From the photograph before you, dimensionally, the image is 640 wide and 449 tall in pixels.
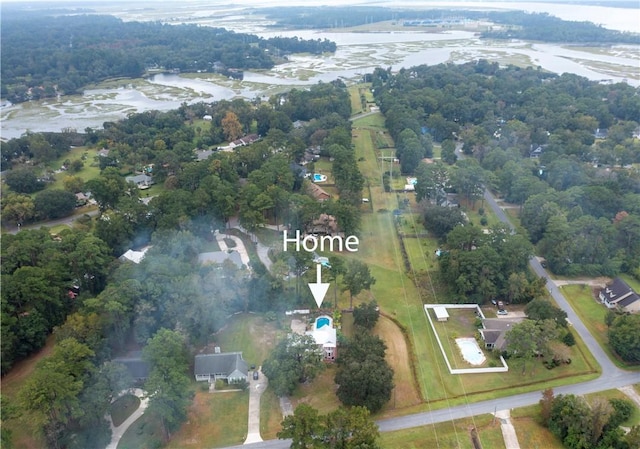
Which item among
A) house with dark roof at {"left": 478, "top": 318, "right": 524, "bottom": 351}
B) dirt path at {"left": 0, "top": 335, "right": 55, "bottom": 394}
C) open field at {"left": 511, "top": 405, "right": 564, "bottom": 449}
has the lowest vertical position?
dirt path at {"left": 0, "top": 335, "right": 55, "bottom": 394}

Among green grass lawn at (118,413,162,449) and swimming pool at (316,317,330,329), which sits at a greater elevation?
swimming pool at (316,317,330,329)

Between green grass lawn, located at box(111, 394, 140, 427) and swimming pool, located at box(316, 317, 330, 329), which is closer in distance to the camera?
green grass lawn, located at box(111, 394, 140, 427)

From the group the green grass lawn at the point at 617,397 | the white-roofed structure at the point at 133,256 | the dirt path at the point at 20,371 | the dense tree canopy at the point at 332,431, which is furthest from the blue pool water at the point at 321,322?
the dirt path at the point at 20,371

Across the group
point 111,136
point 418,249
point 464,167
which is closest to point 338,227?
point 418,249

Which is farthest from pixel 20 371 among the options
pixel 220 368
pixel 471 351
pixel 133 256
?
pixel 471 351

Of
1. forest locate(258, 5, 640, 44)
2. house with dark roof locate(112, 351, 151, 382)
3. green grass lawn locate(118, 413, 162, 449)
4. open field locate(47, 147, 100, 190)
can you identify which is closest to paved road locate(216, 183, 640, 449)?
green grass lawn locate(118, 413, 162, 449)

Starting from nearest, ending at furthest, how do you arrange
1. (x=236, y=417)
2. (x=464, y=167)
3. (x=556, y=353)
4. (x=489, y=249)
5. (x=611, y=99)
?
(x=236, y=417)
(x=556, y=353)
(x=489, y=249)
(x=464, y=167)
(x=611, y=99)

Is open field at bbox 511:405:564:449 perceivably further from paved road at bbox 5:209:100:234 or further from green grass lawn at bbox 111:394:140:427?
paved road at bbox 5:209:100:234

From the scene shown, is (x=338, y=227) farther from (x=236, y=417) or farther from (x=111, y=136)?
(x=111, y=136)
